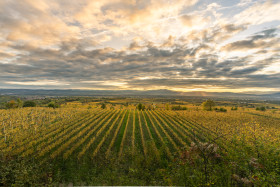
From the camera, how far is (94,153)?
18.8m

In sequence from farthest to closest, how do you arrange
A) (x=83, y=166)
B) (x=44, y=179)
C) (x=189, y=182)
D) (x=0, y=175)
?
(x=83, y=166)
(x=44, y=179)
(x=0, y=175)
(x=189, y=182)

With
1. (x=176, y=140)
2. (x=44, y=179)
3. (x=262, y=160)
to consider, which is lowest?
(x=176, y=140)

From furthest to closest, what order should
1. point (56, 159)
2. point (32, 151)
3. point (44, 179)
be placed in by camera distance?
point (32, 151) → point (56, 159) → point (44, 179)

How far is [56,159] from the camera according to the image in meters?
17.1

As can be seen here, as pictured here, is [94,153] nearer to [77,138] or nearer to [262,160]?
[77,138]

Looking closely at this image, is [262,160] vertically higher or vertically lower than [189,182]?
higher

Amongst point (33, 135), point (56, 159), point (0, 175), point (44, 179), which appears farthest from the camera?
point (33, 135)

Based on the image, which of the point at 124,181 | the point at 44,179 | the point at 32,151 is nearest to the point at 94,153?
the point at 44,179

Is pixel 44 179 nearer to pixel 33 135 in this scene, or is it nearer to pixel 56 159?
pixel 56 159

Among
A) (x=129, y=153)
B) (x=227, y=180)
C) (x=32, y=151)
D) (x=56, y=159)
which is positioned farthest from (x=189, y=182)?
(x=32, y=151)

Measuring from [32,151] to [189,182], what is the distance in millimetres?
21510

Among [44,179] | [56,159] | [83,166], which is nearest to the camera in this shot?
[44,179]

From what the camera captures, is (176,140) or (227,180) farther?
(176,140)

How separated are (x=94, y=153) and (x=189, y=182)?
14.8m
